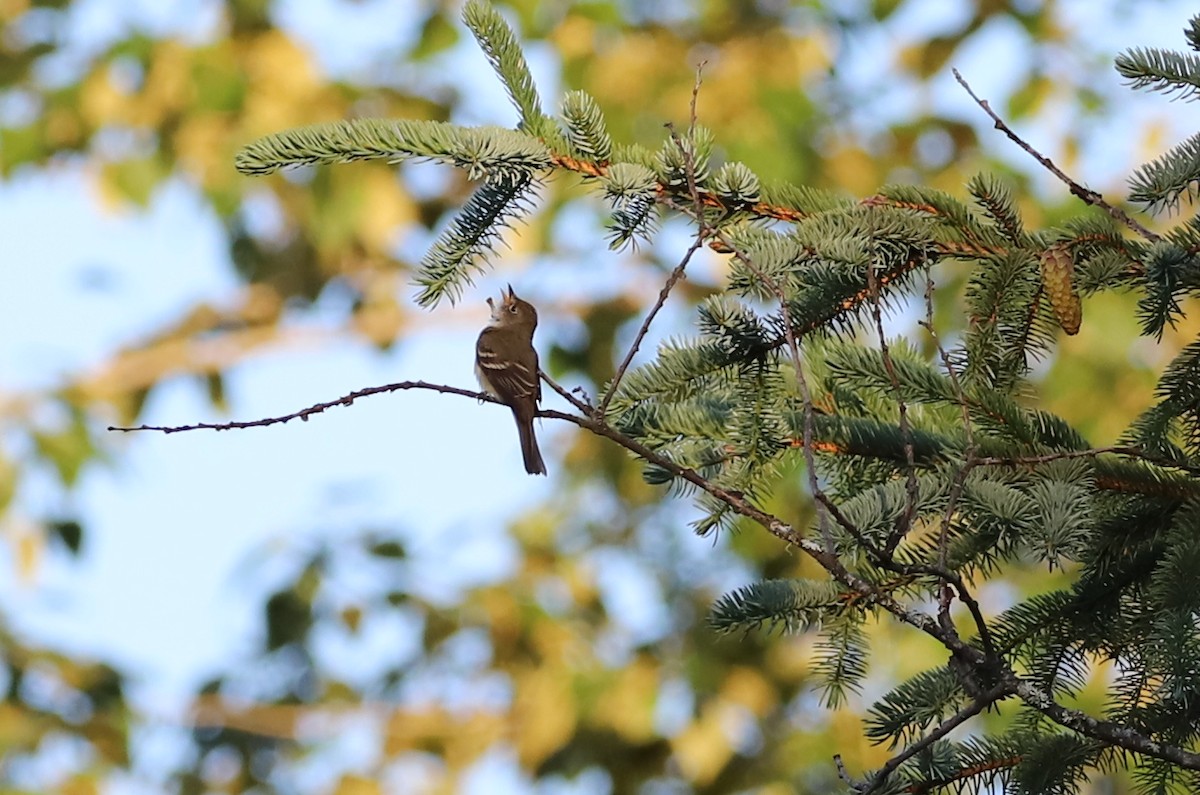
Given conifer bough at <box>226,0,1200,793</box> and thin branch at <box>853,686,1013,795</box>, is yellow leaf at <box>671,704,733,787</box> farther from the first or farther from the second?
thin branch at <box>853,686,1013,795</box>

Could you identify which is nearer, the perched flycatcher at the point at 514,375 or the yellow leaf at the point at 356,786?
the perched flycatcher at the point at 514,375

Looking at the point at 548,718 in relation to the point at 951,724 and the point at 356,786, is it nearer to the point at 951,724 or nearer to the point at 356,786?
the point at 356,786

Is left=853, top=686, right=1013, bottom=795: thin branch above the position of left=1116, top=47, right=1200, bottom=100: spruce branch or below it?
below

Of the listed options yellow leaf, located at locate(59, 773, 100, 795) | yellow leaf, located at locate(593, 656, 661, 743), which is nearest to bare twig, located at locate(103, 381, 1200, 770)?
yellow leaf, located at locate(593, 656, 661, 743)

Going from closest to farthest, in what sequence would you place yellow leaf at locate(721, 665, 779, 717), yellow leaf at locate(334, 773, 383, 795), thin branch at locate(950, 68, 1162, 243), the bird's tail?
thin branch at locate(950, 68, 1162, 243) → the bird's tail → yellow leaf at locate(721, 665, 779, 717) → yellow leaf at locate(334, 773, 383, 795)

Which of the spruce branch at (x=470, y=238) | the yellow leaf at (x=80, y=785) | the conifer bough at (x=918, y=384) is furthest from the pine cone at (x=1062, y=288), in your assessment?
the yellow leaf at (x=80, y=785)

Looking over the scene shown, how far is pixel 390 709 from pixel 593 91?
9.43 ft

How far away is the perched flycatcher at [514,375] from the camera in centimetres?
377

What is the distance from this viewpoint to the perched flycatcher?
149 inches

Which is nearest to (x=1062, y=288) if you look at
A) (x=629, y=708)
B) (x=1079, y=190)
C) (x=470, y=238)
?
(x=1079, y=190)

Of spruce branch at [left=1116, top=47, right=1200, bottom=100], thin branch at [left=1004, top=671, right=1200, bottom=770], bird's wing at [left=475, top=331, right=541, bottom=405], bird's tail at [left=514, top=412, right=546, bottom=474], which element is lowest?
thin branch at [left=1004, top=671, right=1200, bottom=770]

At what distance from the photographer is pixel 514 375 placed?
3807 millimetres

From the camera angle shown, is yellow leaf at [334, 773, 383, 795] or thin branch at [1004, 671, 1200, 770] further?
yellow leaf at [334, 773, 383, 795]

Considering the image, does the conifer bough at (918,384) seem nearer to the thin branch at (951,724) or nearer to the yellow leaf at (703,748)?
the thin branch at (951,724)
